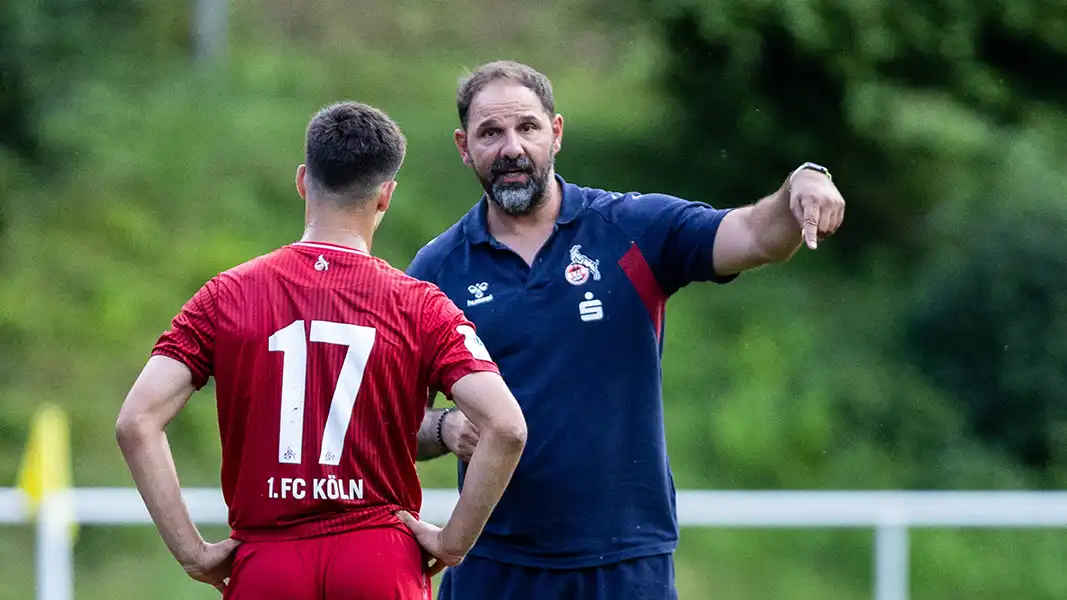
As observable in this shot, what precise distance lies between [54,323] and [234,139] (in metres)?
4.11

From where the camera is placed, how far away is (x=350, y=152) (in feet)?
11.5

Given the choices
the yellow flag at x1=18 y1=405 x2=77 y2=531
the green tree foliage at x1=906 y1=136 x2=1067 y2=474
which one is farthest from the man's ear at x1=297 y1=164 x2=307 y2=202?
the green tree foliage at x1=906 y1=136 x2=1067 y2=474

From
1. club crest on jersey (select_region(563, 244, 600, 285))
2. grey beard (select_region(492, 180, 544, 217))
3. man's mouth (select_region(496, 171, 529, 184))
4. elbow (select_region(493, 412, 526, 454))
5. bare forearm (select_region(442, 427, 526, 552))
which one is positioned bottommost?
bare forearm (select_region(442, 427, 526, 552))

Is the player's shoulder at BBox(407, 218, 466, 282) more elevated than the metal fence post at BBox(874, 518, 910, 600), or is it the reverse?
the player's shoulder at BBox(407, 218, 466, 282)

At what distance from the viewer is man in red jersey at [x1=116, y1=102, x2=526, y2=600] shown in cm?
336

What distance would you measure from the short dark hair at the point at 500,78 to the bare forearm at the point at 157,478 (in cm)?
166

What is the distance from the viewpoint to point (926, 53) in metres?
14.2

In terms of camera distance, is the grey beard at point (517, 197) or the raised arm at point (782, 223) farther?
the grey beard at point (517, 197)

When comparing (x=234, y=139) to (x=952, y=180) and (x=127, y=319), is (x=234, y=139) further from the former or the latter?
(x=952, y=180)

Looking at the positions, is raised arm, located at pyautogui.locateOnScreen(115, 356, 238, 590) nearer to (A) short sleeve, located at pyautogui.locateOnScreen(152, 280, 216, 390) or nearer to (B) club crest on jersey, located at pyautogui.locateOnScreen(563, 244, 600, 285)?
(A) short sleeve, located at pyautogui.locateOnScreen(152, 280, 216, 390)

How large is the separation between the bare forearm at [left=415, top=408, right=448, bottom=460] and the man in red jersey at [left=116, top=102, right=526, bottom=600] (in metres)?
0.76

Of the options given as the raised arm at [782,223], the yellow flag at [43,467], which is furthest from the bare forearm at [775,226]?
the yellow flag at [43,467]

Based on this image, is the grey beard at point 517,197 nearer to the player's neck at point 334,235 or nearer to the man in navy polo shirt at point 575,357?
the man in navy polo shirt at point 575,357

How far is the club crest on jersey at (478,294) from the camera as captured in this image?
14.2ft
